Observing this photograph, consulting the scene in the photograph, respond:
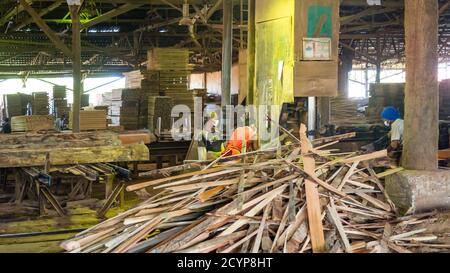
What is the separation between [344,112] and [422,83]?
793 centimetres

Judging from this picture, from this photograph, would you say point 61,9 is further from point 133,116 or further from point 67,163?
point 67,163

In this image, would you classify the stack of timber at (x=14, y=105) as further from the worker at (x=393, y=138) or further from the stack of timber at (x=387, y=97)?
the worker at (x=393, y=138)

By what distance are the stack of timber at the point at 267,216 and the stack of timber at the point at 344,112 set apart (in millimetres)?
7877

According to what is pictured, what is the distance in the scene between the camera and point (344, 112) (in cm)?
1376

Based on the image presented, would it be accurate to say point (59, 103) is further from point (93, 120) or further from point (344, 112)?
point (344, 112)

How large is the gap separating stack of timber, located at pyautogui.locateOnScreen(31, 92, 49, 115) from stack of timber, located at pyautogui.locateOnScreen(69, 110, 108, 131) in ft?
11.5

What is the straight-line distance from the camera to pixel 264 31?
8320 mm

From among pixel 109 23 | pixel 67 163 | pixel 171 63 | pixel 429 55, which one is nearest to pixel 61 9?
pixel 109 23

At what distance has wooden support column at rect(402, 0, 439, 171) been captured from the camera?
5.88 metres

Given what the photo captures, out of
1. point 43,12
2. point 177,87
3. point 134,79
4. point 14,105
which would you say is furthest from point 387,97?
point 14,105

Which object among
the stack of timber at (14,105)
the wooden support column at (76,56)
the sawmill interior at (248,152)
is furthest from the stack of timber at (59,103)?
the wooden support column at (76,56)

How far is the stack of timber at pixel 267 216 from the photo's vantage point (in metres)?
4.20

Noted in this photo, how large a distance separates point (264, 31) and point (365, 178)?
3.54m

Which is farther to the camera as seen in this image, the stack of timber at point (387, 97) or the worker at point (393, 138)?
the stack of timber at point (387, 97)
